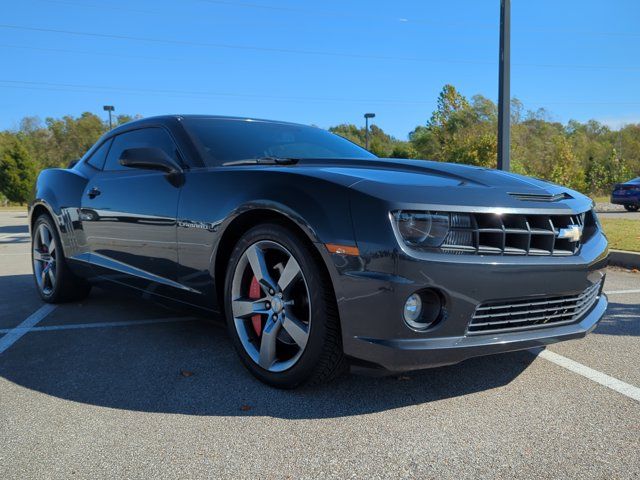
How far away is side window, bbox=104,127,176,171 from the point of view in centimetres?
363

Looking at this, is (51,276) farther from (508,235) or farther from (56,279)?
(508,235)

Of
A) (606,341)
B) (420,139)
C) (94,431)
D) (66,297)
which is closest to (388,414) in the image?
→ (94,431)

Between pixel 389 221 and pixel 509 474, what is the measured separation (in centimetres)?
103

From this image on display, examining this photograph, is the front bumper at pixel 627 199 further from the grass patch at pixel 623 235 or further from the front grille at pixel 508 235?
the front grille at pixel 508 235

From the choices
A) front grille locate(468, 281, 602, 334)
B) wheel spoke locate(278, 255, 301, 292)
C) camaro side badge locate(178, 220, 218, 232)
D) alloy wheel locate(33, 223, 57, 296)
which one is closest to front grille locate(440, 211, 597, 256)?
front grille locate(468, 281, 602, 334)

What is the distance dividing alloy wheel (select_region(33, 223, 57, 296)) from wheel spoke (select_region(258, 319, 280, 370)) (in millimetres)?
2739

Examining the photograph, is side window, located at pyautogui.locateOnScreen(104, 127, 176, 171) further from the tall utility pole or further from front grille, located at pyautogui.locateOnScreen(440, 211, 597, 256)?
the tall utility pole

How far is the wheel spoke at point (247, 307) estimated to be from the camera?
2.77 m

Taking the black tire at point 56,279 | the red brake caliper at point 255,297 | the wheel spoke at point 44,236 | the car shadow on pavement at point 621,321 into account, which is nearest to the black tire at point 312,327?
the red brake caliper at point 255,297

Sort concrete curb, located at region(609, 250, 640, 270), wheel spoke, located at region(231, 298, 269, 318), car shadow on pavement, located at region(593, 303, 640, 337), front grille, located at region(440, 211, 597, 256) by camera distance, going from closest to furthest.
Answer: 1. front grille, located at region(440, 211, 597, 256)
2. wheel spoke, located at region(231, 298, 269, 318)
3. car shadow on pavement, located at region(593, 303, 640, 337)
4. concrete curb, located at region(609, 250, 640, 270)

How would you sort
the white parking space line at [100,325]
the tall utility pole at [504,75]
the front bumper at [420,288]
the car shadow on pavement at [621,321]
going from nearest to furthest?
the front bumper at [420,288]
the car shadow on pavement at [621,321]
the white parking space line at [100,325]
the tall utility pole at [504,75]

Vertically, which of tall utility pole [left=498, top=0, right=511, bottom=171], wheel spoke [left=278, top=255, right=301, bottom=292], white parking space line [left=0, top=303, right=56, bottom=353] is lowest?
white parking space line [left=0, top=303, right=56, bottom=353]

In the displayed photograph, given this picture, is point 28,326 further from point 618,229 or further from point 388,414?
point 618,229

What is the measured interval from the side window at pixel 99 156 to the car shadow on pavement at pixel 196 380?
4.67 ft
